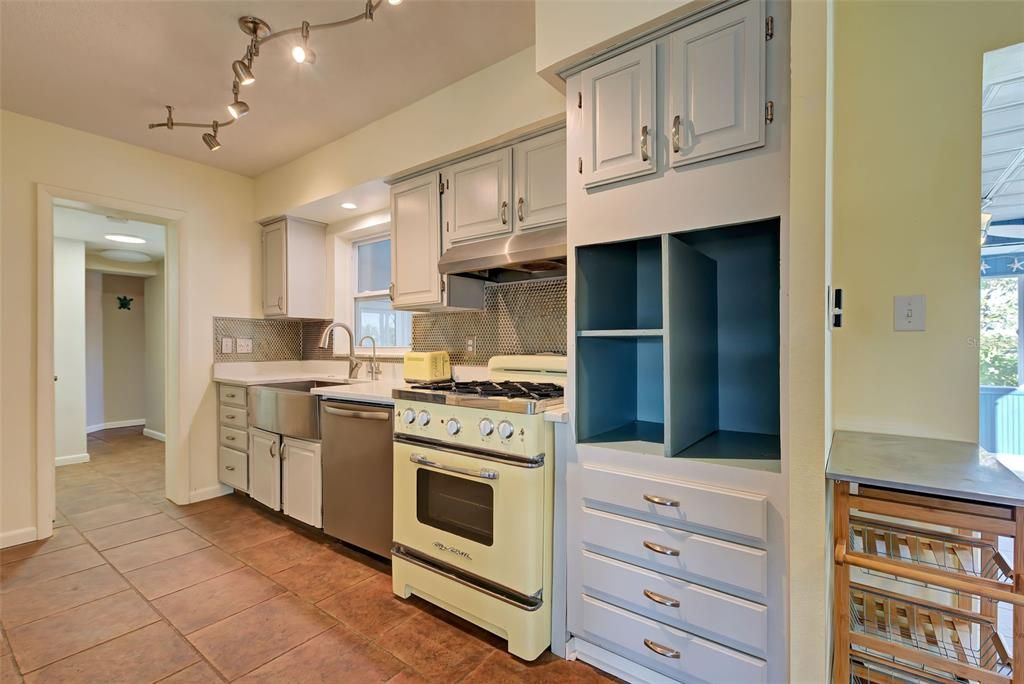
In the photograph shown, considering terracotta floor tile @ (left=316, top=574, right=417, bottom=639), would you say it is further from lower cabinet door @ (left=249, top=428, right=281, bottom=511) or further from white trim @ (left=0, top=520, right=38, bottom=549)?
white trim @ (left=0, top=520, right=38, bottom=549)

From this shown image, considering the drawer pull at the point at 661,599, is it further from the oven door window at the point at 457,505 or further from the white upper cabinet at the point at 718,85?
the white upper cabinet at the point at 718,85

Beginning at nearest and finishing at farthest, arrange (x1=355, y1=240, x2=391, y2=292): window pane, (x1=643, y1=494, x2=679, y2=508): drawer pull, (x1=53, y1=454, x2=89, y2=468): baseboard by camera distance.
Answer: (x1=643, y1=494, x2=679, y2=508): drawer pull, (x1=355, y1=240, x2=391, y2=292): window pane, (x1=53, y1=454, x2=89, y2=468): baseboard

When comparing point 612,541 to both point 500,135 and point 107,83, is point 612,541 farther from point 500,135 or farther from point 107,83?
point 107,83

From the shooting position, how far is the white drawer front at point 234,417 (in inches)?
128

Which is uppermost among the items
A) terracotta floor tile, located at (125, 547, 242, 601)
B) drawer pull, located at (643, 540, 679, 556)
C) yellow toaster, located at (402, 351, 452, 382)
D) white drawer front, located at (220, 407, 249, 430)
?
yellow toaster, located at (402, 351, 452, 382)

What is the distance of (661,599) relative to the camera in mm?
1446

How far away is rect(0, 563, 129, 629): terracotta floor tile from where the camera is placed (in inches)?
77.7

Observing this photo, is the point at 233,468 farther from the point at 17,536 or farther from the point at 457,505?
the point at 457,505

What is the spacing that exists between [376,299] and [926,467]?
344 centimetres

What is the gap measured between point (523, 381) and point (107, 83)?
2.74 meters

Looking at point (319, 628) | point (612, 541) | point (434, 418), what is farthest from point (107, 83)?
point (612, 541)

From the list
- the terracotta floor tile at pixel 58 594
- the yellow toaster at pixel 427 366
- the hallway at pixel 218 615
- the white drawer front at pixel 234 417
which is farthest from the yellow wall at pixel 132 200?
the yellow toaster at pixel 427 366

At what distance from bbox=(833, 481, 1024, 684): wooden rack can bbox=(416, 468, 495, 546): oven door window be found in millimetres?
1140

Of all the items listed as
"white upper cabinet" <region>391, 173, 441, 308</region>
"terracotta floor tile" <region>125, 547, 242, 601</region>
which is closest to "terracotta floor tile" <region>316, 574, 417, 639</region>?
"terracotta floor tile" <region>125, 547, 242, 601</region>
